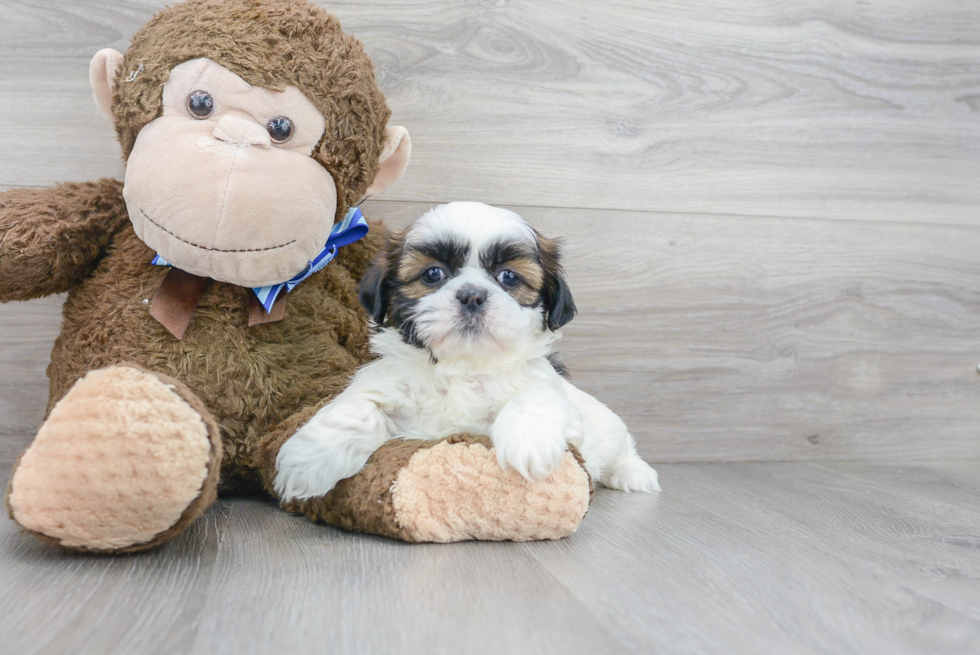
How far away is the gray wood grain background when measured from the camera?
5.90 ft

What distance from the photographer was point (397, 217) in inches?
70.9

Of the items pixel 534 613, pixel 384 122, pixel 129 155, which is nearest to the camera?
pixel 534 613

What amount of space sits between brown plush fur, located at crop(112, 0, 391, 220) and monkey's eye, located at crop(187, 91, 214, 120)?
54mm

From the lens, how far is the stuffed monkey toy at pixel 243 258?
1158 millimetres

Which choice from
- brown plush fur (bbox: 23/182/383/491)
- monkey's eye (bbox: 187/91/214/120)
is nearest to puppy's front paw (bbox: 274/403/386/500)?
brown plush fur (bbox: 23/182/383/491)

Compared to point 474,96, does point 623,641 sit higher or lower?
lower

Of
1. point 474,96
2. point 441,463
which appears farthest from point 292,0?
point 441,463

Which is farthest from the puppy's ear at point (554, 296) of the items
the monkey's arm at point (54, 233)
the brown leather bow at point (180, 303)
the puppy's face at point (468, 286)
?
the monkey's arm at point (54, 233)

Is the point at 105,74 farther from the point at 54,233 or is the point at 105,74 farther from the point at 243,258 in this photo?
the point at 243,258

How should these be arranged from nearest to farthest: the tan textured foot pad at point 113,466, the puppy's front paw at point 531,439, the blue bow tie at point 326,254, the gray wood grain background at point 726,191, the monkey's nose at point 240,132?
the tan textured foot pad at point 113,466 → the puppy's front paw at point 531,439 → the monkey's nose at point 240,132 → the blue bow tie at point 326,254 → the gray wood grain background at point 726,191

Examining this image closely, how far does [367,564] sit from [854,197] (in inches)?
63.1

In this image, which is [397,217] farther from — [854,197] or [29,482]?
[854,197]

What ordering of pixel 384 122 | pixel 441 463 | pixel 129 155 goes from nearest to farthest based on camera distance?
pixel 441 463 → pixel 129 155 → pixel 384 122

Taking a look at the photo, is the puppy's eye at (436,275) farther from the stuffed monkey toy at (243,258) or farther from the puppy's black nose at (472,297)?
the stuffed monkey toy at (243,258)
